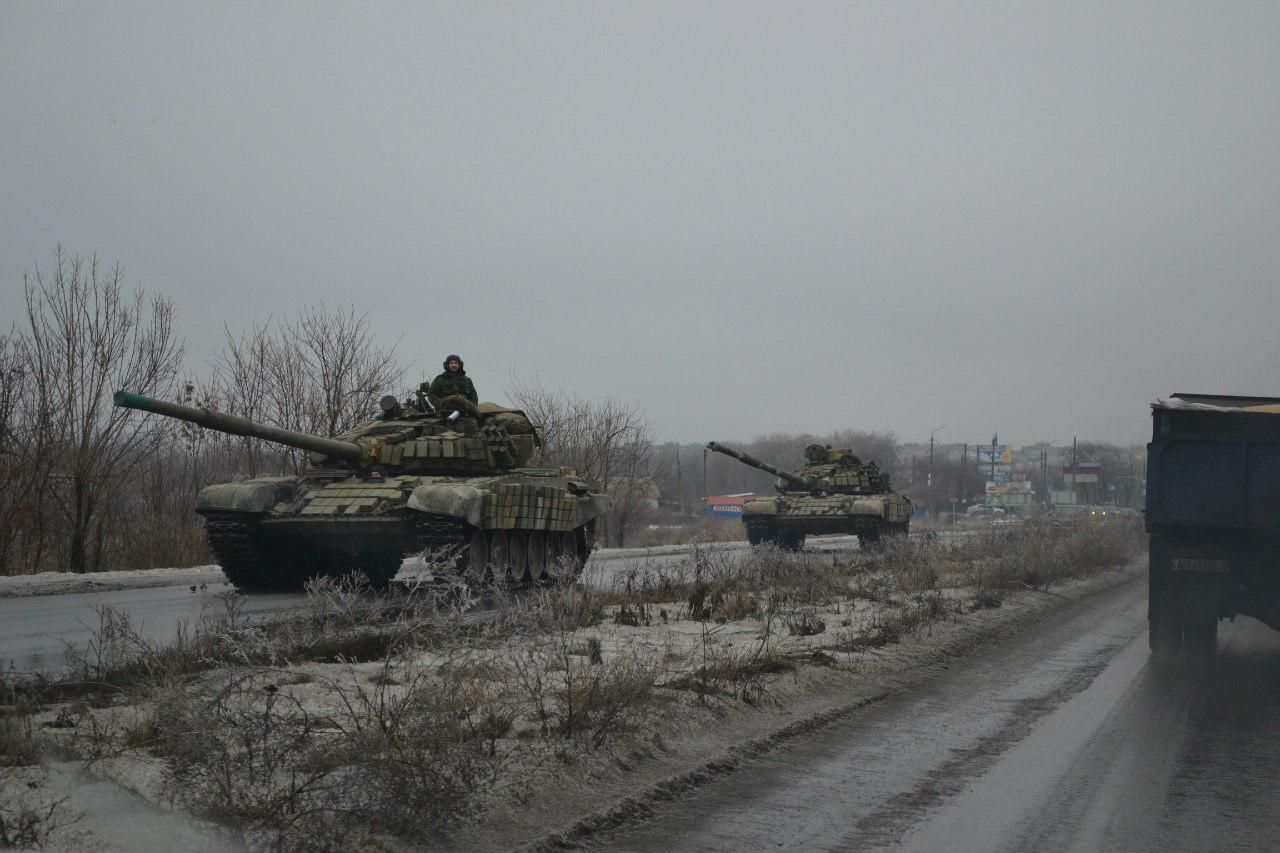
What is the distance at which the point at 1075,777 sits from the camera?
662 centimetres

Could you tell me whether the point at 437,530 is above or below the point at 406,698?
above

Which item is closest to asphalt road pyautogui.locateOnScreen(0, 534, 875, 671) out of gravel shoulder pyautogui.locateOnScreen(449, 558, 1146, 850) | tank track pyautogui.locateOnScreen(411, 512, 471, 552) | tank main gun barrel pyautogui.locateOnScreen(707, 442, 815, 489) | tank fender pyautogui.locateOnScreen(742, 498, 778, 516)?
tank track pyautogui.locateOnScreen(411, 512, 471, 552)

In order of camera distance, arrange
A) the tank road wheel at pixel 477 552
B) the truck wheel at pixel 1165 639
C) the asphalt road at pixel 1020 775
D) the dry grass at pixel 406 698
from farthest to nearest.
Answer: the tank road wheel at pixel 477 552 < the truck wheel at pixel 1165 639 < the asphalt road at pixel 1020 775 < the dry grass at pixel 406 698

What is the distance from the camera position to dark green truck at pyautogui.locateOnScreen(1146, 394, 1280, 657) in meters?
10.4

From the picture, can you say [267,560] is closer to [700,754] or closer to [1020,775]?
[700,754]

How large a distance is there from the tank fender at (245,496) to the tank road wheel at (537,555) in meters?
3.26

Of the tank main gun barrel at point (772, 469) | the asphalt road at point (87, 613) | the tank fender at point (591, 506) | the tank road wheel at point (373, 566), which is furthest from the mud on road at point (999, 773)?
the tank main gun barrel at point (772, 469)

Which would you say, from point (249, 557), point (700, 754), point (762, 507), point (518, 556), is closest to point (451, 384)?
point (518, 556)

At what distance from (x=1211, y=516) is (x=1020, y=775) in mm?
4900

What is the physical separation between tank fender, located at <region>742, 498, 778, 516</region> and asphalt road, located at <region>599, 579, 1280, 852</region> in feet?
56.1

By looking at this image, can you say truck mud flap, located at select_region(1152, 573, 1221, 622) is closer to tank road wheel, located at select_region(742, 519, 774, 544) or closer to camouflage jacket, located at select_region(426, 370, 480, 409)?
camouflage jacket, located at select_region(426, 370, 480, 409)

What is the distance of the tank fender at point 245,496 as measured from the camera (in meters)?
14.5

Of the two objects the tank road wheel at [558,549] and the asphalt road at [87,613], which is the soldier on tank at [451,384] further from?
the asphalt road at [87,613]

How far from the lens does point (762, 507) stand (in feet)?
91.2
